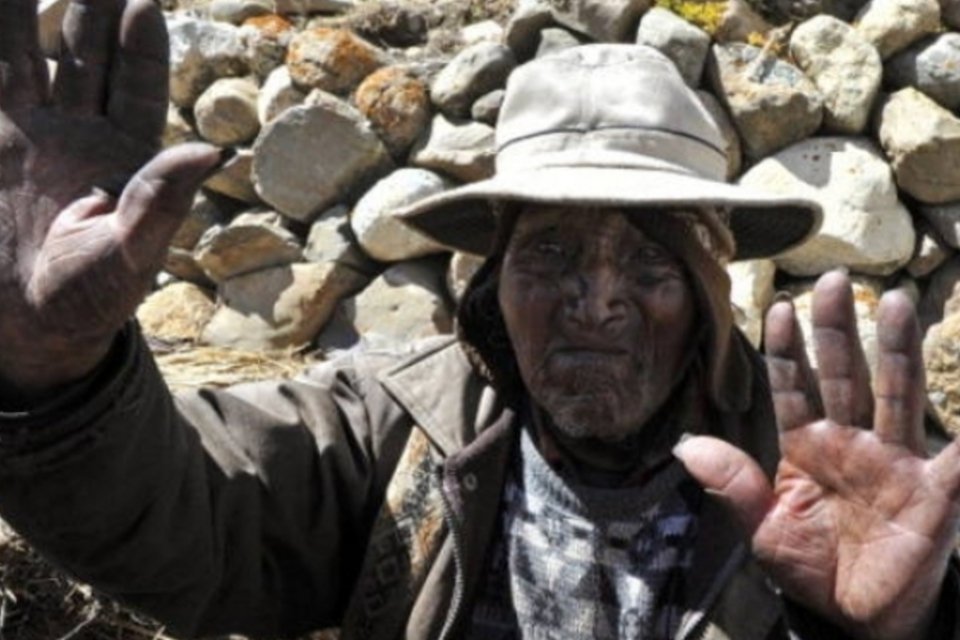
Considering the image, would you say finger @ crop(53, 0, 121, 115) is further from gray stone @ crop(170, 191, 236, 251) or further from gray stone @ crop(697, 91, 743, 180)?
gray stone @ crop(170, 191, 236, 251)

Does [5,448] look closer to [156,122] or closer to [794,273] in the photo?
[156,122]

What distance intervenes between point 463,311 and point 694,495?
0.49 meters

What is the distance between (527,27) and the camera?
5066mm

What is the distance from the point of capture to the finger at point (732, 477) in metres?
1.92

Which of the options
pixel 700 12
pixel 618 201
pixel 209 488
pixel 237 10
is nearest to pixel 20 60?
pixel 209 488

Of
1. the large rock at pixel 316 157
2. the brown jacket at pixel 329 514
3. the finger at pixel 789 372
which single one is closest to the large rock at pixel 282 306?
the large rock at pixel 316 157

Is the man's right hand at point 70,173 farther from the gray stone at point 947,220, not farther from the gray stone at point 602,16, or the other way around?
the gray stone at point 947,220

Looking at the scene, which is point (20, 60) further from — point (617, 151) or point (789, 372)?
point (789, 372)

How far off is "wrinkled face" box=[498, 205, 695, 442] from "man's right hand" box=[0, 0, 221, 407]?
67 cm

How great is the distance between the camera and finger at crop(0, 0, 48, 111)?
1.84 metres

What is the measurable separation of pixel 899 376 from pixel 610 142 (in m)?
0.66

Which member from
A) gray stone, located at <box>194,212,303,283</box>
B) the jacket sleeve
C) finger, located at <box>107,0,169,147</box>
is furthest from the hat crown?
gray stone, located at <box>194,212,303,283</box>

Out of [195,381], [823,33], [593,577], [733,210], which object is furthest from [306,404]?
[823,33]

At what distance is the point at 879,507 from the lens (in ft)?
6.07
